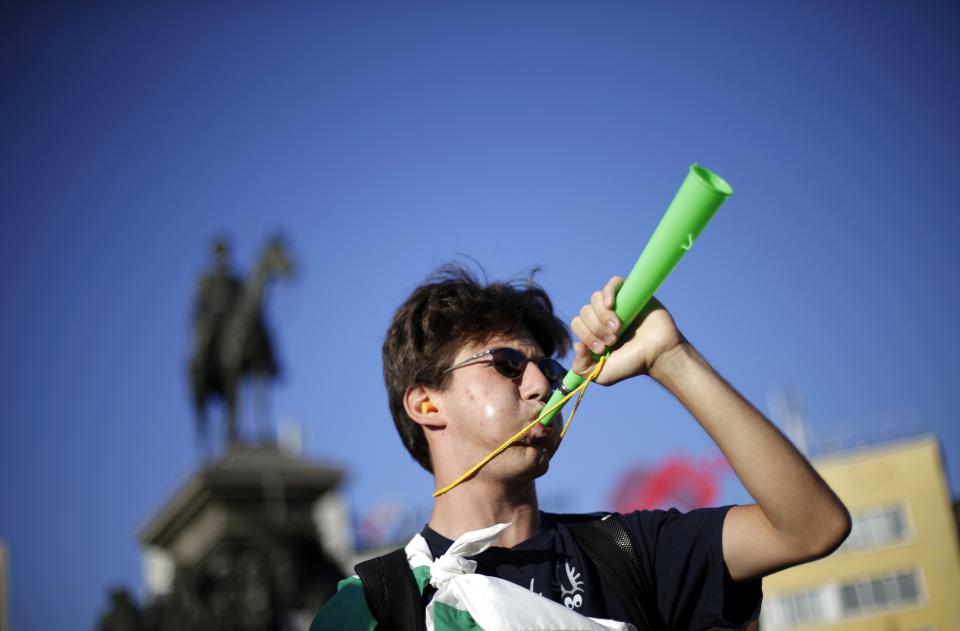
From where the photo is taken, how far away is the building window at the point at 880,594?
36156mm

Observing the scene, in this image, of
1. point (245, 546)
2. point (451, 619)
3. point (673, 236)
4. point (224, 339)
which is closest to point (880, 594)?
point (224, 339)

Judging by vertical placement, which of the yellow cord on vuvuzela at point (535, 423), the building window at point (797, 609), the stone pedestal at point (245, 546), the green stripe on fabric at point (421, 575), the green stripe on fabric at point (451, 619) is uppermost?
the building window at point (797, 609)

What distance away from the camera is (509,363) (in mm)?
3295

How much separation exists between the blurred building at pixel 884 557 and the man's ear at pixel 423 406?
34437 millimetres

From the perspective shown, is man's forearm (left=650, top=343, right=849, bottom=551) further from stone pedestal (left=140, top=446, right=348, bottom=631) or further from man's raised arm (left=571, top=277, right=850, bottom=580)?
stone pedestal (left=140, top=446, right=348, bottom=631)

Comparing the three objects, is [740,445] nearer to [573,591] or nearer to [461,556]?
[573,591]

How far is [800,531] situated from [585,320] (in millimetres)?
645

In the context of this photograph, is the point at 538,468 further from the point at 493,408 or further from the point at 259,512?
the point at 259,512

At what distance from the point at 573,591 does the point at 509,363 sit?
61 centimetres

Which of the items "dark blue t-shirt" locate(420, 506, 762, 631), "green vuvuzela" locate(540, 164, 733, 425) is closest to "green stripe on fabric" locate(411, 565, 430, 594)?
"dark blue t-shirt" locate(420, 506, 762, 631)

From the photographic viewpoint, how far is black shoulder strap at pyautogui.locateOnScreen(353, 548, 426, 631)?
287cm

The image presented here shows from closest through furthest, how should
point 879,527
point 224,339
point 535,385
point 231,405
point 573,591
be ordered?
point 573,591 → point 535,385 → point 231,405 → point 224,339 → point 879,527

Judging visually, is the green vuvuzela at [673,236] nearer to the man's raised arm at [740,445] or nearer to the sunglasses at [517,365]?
the man's raised arm at [740,445]

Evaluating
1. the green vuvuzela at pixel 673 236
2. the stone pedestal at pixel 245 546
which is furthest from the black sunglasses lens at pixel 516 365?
the stone pedestal at pixel 245 546
